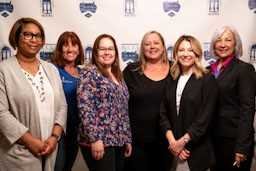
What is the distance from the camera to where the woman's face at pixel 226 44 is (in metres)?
2.25

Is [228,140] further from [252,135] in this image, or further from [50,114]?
[50,114]

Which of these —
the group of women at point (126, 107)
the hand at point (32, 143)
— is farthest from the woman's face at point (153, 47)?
the hand at point (32, 143)

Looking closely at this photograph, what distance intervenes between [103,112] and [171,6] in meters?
1.14

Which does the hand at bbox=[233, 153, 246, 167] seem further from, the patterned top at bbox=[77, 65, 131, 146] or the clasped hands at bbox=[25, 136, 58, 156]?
the clasped hands at bbox=[25, 136, 58, 156]

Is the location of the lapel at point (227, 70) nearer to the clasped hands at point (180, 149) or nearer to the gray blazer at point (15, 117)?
the clasped hands at point (180, 149)

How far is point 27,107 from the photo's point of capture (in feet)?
6.19

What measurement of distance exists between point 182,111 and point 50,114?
0.80 m

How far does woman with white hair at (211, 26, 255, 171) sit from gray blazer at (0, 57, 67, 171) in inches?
44.7

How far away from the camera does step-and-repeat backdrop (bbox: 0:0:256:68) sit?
2689 millimetres

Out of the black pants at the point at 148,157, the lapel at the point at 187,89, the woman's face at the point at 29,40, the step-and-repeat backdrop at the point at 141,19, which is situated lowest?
the black pants at the point at 148,157

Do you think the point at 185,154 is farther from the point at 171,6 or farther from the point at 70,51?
the point at 171,6

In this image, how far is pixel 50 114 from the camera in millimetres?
1988

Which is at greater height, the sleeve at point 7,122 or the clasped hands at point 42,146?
the sleeve at point 7,122

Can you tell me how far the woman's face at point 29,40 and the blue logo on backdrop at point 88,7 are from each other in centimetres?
79
